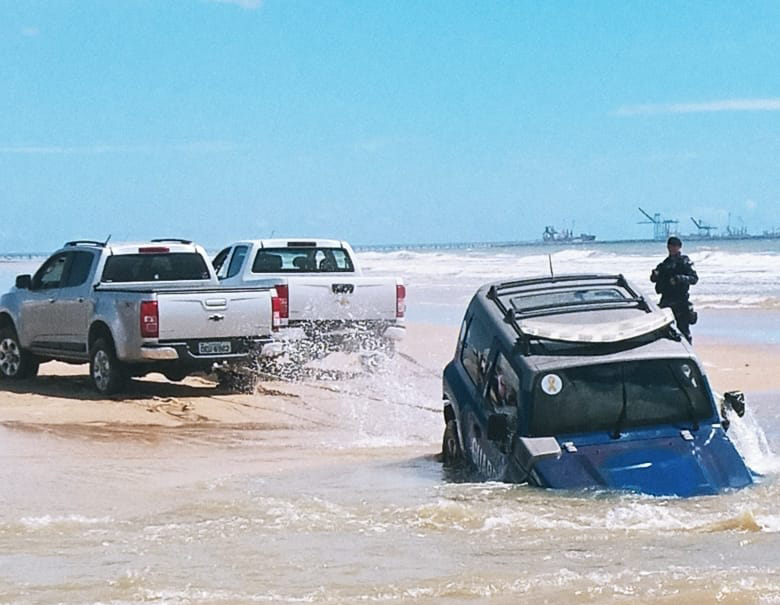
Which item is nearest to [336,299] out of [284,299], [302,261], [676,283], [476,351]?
[284,299]

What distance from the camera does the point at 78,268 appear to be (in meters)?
17.2

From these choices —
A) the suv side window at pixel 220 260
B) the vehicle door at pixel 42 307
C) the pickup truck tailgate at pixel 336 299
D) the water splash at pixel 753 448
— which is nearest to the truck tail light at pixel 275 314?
the pickup truck tailgate at pixel 336 299

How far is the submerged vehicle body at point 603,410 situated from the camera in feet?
30.7

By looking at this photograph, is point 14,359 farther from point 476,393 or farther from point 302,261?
point 476,393

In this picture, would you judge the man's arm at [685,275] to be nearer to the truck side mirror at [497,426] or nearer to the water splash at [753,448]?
the water splash at [753,448]

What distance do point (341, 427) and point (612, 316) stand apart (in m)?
4.83

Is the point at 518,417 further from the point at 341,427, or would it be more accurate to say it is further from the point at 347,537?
the point at 341,427

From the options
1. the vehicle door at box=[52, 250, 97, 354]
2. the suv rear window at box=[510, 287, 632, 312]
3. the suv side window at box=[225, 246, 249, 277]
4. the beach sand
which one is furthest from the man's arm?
the vehicle door at box=[52, 250, 97, 354]

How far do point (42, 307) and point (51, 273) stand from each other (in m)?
0.53

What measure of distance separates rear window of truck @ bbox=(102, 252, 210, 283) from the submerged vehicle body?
7.84m

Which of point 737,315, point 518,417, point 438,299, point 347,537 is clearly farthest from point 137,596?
point 438,299

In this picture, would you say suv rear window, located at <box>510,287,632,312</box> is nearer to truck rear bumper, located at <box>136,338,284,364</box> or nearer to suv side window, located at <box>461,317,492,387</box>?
suv side window, located at <box>461,317,492,387</box>

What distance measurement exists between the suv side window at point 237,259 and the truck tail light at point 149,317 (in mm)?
4001

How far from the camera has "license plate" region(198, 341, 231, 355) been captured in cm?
1574
